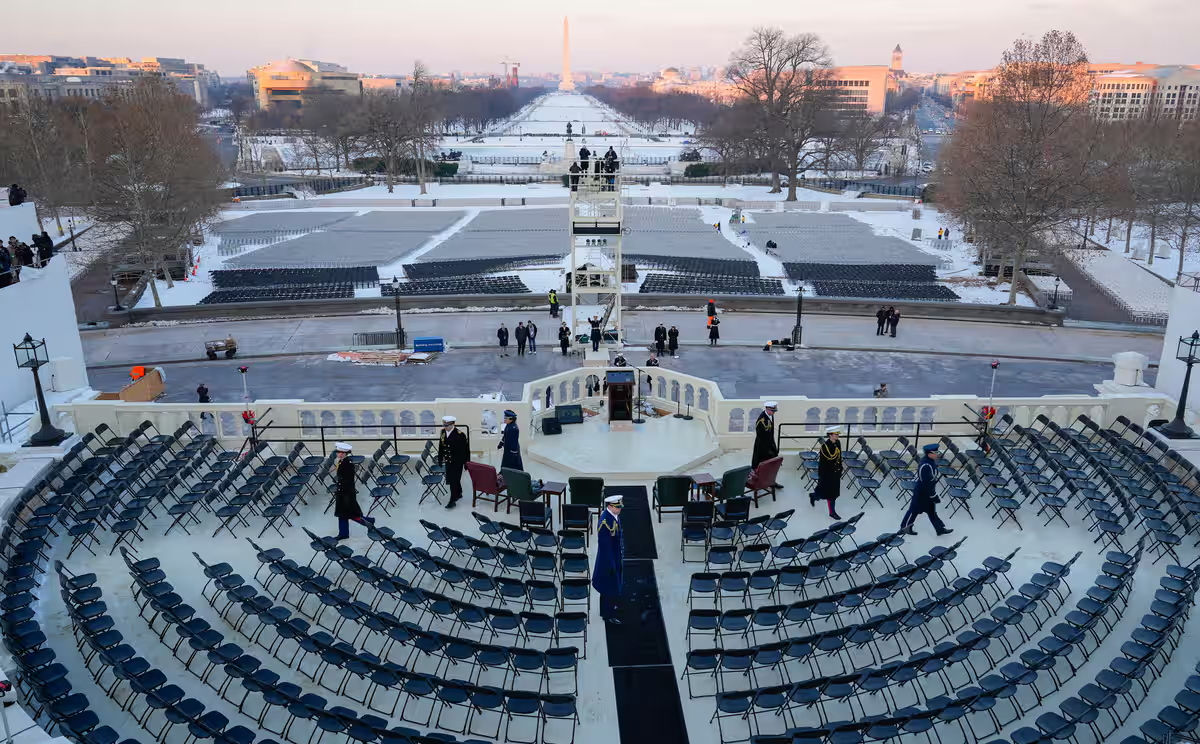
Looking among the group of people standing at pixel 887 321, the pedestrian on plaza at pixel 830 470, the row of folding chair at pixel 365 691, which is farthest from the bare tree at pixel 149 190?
the pedestrian on plaza at pixel 830 470

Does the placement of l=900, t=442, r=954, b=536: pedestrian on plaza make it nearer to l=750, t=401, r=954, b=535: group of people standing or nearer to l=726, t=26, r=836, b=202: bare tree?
l=750, t=401, r=954, b=535: group of people standing

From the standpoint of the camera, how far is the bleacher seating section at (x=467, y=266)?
150 ft

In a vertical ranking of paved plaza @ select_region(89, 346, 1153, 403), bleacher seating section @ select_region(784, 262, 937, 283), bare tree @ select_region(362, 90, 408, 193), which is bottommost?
paved plaza @ select_region(89, 346, 1153, 403)

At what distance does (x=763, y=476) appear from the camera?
50.6 ft

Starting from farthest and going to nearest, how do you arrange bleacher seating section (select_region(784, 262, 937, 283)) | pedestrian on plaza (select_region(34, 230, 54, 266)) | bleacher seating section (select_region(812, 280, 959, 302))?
bleacher seating section (select_region(784, 262, 937, 283)) < bleacher seating section (select_region(812, 280, 959, 302)) < pedestrian on plaza (select_region(34, 230, 54, 266))

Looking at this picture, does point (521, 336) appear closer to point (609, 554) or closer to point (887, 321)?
point (887, 321)

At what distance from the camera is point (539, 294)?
39281 mm

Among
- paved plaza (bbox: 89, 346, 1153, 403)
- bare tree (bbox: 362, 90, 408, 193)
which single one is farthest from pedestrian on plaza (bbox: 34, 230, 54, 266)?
bare tree (bbox: 362, 90, 408, 193)

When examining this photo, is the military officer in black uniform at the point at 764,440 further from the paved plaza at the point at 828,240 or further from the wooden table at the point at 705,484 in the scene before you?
the paved plaza at the point at 828,240

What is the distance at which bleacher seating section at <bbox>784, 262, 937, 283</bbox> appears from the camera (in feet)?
147

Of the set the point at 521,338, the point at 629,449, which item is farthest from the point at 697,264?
the point at 629,449

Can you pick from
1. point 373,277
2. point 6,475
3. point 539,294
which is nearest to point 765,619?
point 6,475

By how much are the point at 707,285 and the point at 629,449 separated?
24767 millimetres

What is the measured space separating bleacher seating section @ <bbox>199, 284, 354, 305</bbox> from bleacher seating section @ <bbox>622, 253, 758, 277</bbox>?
15.3 m
